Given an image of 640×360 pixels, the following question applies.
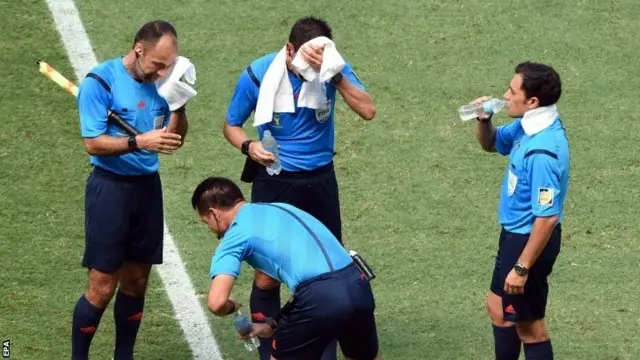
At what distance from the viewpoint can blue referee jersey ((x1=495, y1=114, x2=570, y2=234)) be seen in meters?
7.66

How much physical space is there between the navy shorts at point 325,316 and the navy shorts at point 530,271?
1.07 m

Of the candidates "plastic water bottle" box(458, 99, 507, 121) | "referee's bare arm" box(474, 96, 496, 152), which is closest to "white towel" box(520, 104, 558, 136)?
"plastic water bottle" box(458, 99, 507, 121)

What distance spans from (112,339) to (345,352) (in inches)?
87.1

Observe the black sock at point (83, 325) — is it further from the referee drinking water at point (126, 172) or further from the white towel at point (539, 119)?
the white towel at point (539, 119)

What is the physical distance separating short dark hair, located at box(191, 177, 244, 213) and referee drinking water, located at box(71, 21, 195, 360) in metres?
0.60

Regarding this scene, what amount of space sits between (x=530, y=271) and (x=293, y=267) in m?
1.57

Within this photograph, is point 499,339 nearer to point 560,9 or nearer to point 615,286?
point 615,286

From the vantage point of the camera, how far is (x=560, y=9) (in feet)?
43.2

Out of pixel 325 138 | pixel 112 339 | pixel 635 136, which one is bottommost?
pixel 112 339

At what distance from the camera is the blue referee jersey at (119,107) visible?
8000 mm

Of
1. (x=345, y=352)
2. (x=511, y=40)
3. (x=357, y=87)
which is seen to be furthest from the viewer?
(x=511, y=40)

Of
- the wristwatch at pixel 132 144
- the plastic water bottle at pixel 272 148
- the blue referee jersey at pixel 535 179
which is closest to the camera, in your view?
the blue referee jersey at pixel 535 179

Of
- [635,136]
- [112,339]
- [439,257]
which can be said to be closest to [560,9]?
[635,136]

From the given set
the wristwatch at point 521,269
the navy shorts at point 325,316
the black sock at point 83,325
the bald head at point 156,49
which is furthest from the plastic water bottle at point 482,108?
the black sock at point 83,325
